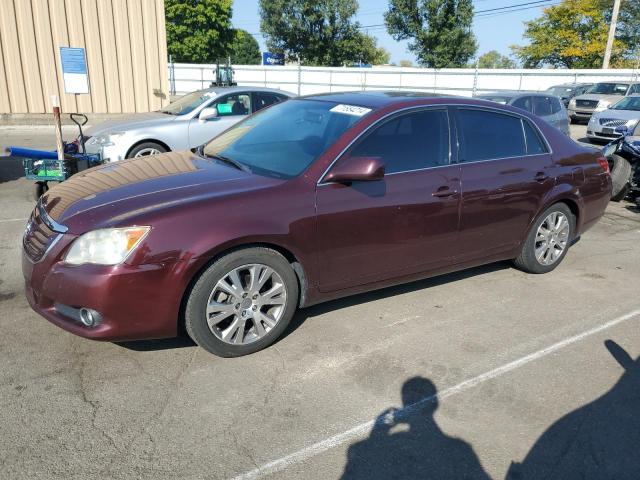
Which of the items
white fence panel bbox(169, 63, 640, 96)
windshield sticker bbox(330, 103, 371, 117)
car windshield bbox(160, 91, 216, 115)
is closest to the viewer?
windshield sticker bbox(330, 103, 371, 117)

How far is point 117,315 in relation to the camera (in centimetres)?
312

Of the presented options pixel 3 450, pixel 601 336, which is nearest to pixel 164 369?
pixel 3 450

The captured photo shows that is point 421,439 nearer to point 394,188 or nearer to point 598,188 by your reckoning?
point 394,188

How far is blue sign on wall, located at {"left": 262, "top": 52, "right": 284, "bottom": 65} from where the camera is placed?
155 feet

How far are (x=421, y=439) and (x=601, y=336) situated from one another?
2037 mm

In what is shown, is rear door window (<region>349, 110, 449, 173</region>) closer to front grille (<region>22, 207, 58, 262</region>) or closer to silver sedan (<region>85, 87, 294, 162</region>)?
front grille (<region>22, 207, 58, 262</region>)

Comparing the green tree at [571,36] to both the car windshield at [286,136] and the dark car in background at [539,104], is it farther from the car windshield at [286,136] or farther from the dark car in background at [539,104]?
the car windshield at [286,136]

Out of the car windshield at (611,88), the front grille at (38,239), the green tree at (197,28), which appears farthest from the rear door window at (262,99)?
the green tree at (197,28)

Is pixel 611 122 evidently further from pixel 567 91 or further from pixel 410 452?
pixel 410 452

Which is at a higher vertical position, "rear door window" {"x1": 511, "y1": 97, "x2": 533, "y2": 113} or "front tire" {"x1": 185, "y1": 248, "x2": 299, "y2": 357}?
"rear door window" {"x1": 511, "y1": 97, "x2": 533, "y2": 113}

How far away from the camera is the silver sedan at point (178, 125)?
26.9ft

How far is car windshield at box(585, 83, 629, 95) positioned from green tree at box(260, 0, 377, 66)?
114ft

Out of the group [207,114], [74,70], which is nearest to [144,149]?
[207,114]

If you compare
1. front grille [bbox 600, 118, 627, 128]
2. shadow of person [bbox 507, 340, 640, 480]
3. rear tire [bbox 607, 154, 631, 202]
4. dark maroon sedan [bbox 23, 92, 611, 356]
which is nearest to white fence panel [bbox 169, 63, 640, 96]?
front grille [bbox 600, 118, 627, 128]
